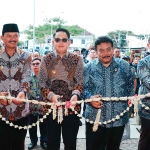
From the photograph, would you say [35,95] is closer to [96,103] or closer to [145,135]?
[96,103]

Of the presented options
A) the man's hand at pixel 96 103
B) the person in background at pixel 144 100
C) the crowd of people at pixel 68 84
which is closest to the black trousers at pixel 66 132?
the crowd of people at pixel 68 84

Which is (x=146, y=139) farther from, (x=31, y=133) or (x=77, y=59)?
(x=31, y=133)

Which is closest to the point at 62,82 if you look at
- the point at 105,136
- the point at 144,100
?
the point at 105,136

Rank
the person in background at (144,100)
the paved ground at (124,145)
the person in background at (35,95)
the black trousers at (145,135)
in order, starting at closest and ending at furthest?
the person in background at (144,100)
the black trousers at (145,135)
the person in background at (35,95)
the paved ground at (124,145)

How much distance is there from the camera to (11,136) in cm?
362

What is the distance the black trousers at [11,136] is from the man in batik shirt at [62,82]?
41 centimetres

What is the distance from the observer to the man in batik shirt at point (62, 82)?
344 centimetres

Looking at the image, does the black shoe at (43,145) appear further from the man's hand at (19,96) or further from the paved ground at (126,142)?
the man's hand at (19,96)

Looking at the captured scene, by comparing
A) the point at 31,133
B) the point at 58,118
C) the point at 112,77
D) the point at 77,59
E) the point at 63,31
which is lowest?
the point at 31,133

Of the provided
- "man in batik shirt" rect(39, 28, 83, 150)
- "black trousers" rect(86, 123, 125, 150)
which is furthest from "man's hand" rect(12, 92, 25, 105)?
"black trousers" rect(86, 123, 125, 150)

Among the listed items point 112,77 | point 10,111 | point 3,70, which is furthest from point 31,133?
point 112,77

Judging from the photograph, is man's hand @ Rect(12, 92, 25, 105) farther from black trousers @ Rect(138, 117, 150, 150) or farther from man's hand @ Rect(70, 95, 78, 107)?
black trousers @ Rect(138, 117, 150, 150)

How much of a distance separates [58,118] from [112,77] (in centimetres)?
87

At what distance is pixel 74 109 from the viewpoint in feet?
11.3
